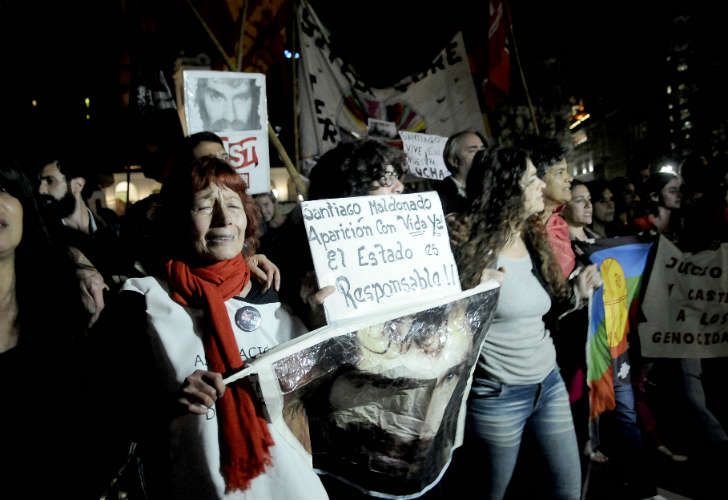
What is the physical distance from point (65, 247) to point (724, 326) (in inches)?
163

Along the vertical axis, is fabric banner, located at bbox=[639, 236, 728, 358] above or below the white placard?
below

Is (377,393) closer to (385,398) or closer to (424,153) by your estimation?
(385,398)

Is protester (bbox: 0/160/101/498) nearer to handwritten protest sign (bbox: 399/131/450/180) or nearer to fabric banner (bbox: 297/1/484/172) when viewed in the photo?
fabric banner (bbox: 297/1/484/172)

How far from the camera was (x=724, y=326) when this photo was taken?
3.33m

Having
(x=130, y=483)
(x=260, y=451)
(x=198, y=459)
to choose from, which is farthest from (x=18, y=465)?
(x=260, y=451)

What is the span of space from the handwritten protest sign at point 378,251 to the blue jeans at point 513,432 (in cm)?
71

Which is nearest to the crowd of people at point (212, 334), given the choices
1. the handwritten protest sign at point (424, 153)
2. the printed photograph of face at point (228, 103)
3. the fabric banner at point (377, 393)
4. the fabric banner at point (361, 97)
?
the fabric banner at point (377, 393)

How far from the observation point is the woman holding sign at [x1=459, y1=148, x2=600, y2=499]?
2.25 meters

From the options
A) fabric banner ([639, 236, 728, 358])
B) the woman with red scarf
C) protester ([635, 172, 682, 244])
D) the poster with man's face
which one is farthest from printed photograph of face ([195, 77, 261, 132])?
protester ([635, 172, 682, 244])

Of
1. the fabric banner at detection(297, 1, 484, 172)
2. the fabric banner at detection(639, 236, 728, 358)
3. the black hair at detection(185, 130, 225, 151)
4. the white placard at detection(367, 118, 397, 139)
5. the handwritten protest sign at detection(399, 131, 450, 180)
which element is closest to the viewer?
the black hair at detection(185, 130, 225, 151)

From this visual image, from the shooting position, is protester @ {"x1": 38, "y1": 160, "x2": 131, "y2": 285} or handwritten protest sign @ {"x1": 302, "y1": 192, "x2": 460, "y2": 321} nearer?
handwritten protest sign @ {"x1": 302, "y1": 192, "x2": 460, "y2": 321}

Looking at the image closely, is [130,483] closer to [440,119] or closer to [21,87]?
[440,119]

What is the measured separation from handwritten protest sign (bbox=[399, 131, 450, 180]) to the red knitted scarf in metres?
3.99

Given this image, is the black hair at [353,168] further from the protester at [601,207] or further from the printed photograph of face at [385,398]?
the protester at [601,207]
